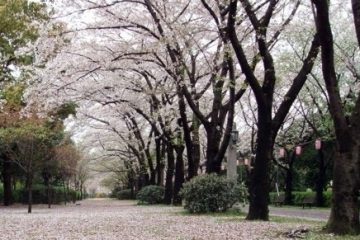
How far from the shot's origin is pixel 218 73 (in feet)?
53.6

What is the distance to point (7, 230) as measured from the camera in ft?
33.4

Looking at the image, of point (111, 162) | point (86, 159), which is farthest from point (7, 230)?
point (111, 162)

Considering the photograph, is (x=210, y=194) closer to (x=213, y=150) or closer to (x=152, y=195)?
(x=213, y=150)

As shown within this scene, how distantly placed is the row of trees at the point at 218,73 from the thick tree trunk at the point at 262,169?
2 cm

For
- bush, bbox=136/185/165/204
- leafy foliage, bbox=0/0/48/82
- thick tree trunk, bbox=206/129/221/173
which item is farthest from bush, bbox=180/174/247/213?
bush, bbox=136/185/165/204

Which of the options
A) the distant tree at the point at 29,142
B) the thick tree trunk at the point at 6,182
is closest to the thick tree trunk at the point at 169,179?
the distant tree at the point at 29,142

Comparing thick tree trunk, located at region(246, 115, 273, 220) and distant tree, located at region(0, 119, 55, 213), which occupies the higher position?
distant tree, located at region(0, 119, 55, 213)

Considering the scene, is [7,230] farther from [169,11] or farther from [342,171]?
[169,11]

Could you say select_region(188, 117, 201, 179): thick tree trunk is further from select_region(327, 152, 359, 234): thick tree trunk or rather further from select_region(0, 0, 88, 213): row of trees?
select_region(327, 152, 359, 234): thick tree trunk

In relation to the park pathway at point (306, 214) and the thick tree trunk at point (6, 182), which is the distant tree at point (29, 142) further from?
the thick tree trunk at point (6, 182)

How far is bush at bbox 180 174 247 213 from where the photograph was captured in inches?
590

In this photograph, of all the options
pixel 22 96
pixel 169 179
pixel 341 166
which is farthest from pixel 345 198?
pixel 169 179

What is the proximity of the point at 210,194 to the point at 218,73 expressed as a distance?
13.1 feet

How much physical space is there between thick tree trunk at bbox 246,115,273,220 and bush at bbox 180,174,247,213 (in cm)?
309
